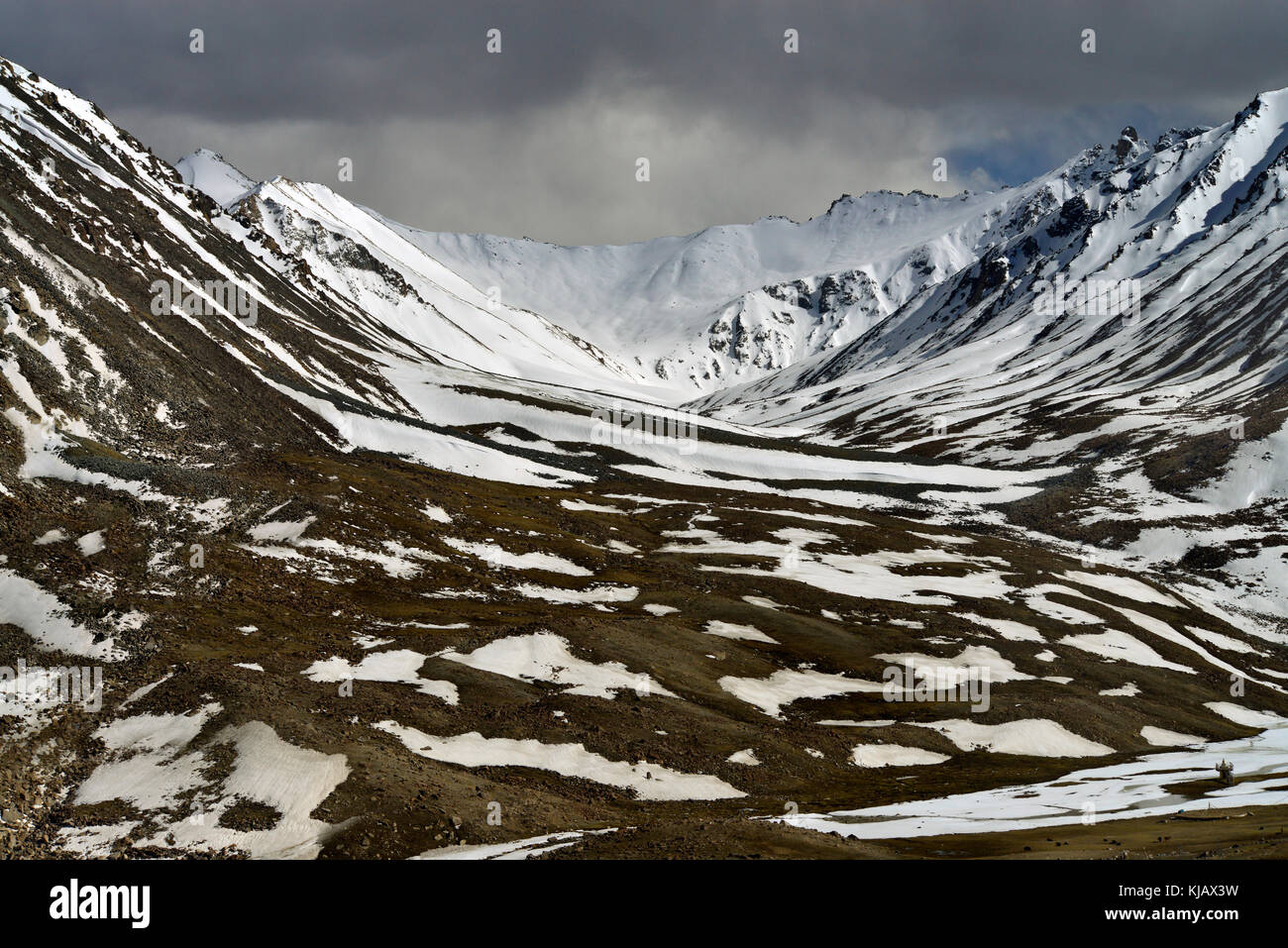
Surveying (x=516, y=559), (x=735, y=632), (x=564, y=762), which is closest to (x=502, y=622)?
(x=735, y=632)

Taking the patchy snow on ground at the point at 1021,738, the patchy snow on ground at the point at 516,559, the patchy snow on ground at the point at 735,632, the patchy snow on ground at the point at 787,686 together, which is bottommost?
the patchy snow on ground at the point at 1021,738

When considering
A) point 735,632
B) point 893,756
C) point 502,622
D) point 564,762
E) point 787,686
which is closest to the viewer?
point 564,762

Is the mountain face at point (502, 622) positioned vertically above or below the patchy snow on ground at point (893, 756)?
above

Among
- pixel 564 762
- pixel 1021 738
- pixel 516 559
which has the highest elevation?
pixel 516 559

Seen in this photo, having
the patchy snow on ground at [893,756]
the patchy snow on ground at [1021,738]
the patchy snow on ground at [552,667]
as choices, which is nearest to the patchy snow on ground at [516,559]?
the patchy snow on ground at [552,667]

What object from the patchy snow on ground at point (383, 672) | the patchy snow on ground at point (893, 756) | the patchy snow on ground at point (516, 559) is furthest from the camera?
the patchy snow on ground at point (516, 559)

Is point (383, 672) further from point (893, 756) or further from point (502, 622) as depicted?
point (893, 756)

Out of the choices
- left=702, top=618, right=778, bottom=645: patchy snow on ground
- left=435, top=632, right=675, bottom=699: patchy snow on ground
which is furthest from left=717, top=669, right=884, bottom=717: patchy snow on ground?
left=435, top=632, right=675, bottom=699: patchy snow on ground

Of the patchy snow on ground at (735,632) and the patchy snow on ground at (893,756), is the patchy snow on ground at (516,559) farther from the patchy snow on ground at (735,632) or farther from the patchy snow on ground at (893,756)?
the patchy snow on ground at (893,756)

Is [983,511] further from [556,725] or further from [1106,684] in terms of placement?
[556,725]

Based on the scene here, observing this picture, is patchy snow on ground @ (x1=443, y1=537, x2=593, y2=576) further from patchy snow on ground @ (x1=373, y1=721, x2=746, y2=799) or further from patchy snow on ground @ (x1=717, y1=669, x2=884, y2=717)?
patchy snow on ground @ (x1=373, y1=721, x2=746, y2=799)
